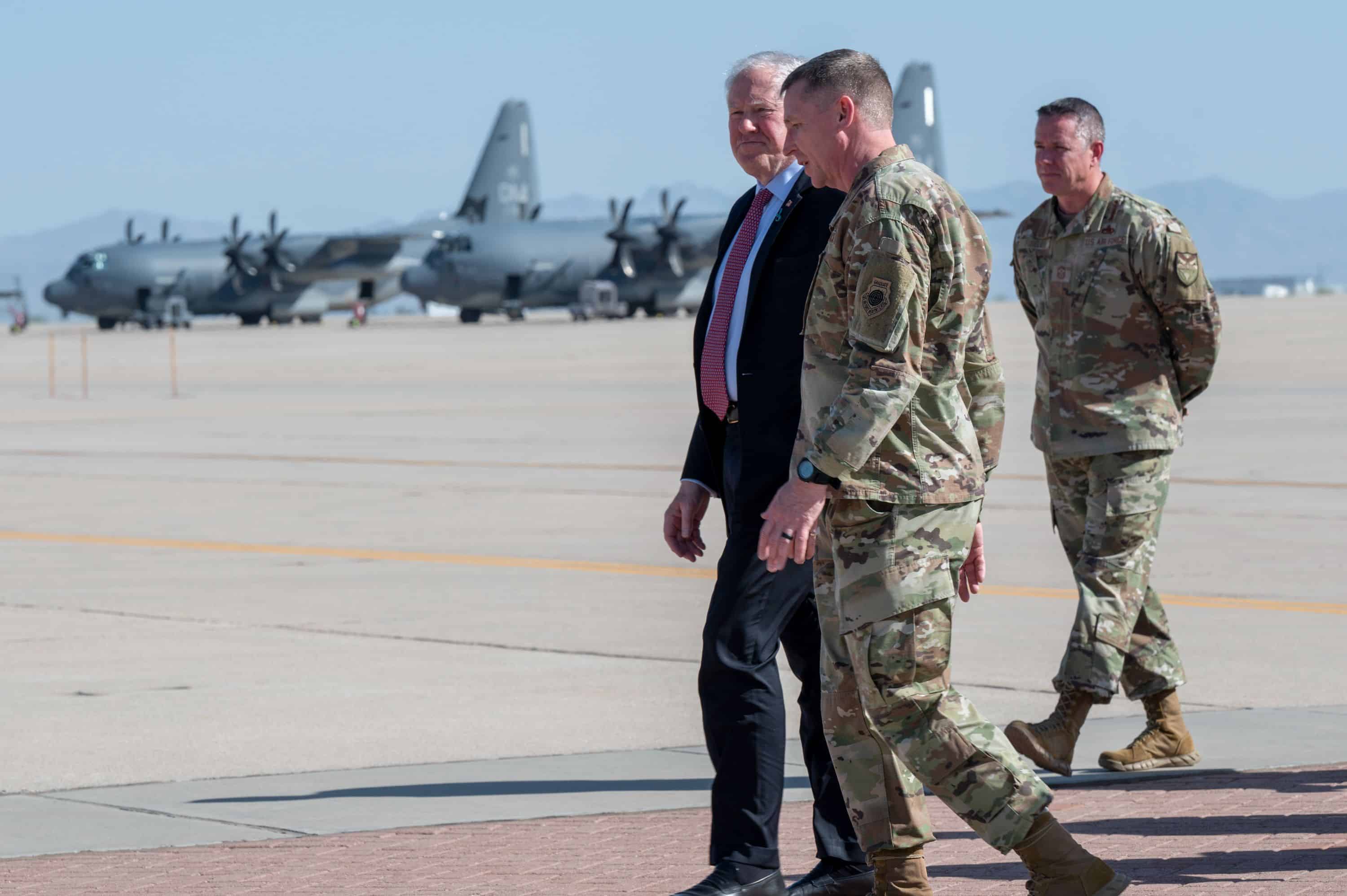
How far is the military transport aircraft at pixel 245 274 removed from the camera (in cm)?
8275

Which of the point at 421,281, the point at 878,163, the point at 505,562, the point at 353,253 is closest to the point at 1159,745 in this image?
the point at 878,163

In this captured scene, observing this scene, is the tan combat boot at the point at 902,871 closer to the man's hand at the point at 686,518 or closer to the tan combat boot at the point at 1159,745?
the man's hand at the point at 686,518

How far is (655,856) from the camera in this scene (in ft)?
18.0

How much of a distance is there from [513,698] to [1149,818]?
2943 millimetres

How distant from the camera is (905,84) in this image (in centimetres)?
10812

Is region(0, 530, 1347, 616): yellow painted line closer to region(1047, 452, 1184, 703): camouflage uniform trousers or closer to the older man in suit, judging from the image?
region(1047, 452, 1184, 703): camouflage uniform trousers

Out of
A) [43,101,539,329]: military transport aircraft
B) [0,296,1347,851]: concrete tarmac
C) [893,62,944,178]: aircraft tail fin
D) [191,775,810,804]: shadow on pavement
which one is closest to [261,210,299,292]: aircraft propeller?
[43,101,539,329]: military transport aircraft

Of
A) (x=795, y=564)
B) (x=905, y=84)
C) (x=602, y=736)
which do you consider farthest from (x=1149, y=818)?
(x=905, y=84)

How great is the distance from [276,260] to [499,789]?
8169cm

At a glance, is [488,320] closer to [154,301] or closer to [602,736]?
[154,301]

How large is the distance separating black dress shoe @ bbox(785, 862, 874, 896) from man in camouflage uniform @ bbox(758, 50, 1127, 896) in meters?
0.58

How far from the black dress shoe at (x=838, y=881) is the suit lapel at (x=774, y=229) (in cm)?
136

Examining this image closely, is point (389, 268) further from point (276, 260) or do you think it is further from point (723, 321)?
point (723, 321)

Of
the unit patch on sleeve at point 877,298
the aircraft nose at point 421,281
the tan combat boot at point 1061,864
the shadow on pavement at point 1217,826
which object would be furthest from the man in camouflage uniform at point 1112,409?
the aircraft nose at point 421,281
